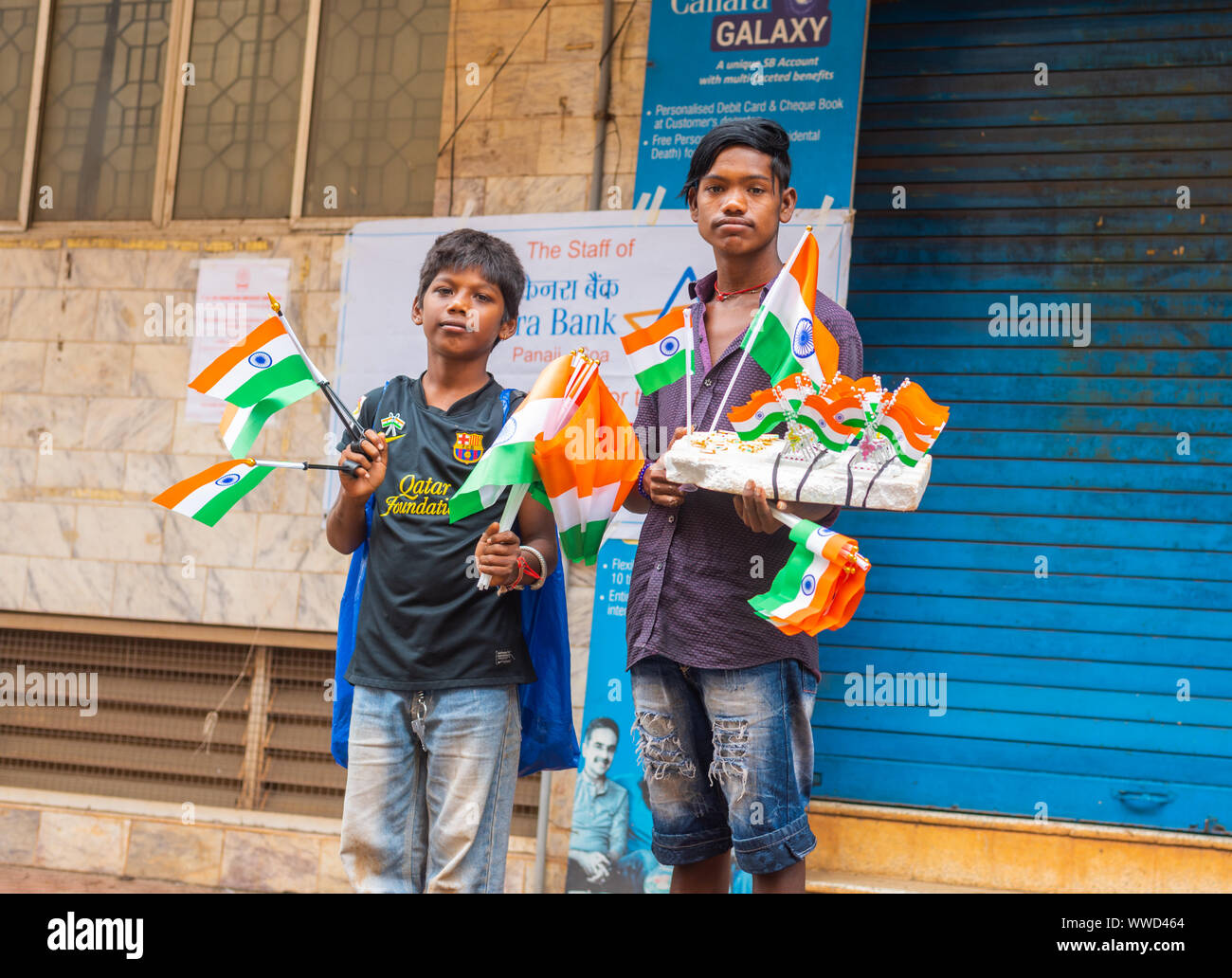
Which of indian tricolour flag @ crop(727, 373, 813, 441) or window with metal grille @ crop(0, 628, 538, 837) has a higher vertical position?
indian tricolour flag @ crop(727, 373, 813, 441)

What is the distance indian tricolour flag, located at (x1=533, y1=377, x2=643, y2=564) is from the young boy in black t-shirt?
145 mm

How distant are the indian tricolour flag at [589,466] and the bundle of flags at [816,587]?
50cm

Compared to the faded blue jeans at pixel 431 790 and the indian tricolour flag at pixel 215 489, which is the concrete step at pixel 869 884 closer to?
the faded blue jeans at pixel 431 790

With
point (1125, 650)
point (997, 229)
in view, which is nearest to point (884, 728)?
point (1125, 650)

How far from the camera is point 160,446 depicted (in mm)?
5652

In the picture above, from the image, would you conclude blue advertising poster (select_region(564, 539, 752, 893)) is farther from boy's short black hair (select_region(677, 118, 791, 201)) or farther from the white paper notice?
boy's short black hair (select_region(677, 118, 791, 201))

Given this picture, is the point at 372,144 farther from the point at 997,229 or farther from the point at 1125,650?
the point at 1125,650

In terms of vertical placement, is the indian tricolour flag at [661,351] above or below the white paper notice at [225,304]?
below

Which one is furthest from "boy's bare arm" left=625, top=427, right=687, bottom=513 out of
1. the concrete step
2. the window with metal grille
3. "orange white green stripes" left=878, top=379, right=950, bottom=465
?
the window with metal grille

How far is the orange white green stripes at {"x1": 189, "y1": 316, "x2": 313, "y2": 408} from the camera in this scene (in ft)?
8.98

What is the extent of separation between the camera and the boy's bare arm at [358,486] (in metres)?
2.71

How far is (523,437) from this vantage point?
252 centimetres

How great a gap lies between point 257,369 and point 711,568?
4.03 feet

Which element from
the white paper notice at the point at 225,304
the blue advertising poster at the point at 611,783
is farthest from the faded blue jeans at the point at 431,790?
the white paper notice at the point at 225,304
